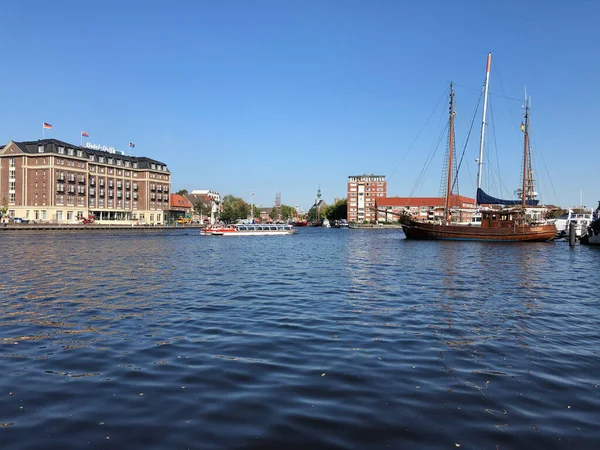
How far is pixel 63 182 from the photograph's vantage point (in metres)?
114

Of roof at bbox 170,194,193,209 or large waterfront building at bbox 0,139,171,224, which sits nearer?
large waterfront building at bbox 0,139,171,224

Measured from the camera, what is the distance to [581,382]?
7828mm

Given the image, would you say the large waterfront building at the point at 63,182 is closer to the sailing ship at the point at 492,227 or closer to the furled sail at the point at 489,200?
the sailing ship at the point at 492,227

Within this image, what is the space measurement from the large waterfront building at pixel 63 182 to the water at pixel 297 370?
4252 inches

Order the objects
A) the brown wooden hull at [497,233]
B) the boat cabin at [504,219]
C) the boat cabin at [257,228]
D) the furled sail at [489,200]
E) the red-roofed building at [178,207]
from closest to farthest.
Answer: the brown wooden hull at [497,233]
the boat cabin at [504,219]
the furled sail at [489,200]
the boat cabin at [257,228]
the red-roofed building at [178,207]

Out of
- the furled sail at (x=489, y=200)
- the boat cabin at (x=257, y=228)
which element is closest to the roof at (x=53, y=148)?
the boat cabin at (x=257, y=228)

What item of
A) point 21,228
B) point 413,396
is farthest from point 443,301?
point 21,228

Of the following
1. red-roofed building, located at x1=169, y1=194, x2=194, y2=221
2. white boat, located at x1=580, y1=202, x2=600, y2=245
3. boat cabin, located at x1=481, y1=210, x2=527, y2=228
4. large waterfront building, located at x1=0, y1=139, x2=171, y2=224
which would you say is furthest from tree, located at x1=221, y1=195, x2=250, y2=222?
white boat, located at x1=580, y1=202, x2=600, y2=245

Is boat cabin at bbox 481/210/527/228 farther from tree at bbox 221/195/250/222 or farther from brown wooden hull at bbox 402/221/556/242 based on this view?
tree at bbox 221/195/250/222

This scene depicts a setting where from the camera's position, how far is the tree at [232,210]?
183025 mm

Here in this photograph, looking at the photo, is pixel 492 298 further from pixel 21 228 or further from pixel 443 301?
pixel 21 228

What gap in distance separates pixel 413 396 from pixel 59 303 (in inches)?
504

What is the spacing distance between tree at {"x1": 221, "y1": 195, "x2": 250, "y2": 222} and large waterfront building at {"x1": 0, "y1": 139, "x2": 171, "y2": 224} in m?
47.6

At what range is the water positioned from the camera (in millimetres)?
5910
